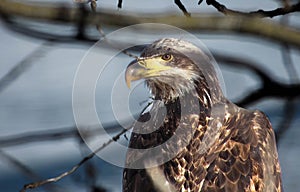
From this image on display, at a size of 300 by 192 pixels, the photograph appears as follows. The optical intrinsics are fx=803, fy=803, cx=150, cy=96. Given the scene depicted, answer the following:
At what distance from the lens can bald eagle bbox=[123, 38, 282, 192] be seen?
3.18m

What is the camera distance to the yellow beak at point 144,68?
3018 mm

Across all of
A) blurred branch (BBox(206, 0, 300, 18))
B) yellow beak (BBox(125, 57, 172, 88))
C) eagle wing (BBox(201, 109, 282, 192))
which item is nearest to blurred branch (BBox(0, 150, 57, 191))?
yellow beak (BBox(125, 57, 172, 88))

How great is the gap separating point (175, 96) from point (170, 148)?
1.00 ft

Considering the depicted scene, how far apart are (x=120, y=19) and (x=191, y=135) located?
137cm

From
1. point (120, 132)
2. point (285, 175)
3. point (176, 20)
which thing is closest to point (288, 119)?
point (120, 132)

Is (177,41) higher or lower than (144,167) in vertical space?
higher

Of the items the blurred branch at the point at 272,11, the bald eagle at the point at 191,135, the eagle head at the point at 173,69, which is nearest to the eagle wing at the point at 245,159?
the bald eagle at the point at 191,135

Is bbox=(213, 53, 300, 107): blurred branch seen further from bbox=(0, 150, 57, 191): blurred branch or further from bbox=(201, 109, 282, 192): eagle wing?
bbox=(0, 150, 57, 191): blurred branch

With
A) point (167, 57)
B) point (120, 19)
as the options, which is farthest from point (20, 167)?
point (167, 57)

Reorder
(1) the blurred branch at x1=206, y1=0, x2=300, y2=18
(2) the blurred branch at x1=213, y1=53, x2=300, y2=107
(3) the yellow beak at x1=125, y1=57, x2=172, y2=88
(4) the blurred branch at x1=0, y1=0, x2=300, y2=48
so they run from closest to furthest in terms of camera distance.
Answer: (4) the blurred branch at x1=0, y1=0, x2=300, y2=48 < (1) the blurred branch at x1=206, y1=0, x2=300, y2=18 < (2) the blurred branch at x1=213, y1=53, x2=300, y2=107 < (3) the yellow beak at x1=125, y1=57, x2=172, y2=88

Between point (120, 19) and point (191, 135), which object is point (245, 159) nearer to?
point (191, 135)

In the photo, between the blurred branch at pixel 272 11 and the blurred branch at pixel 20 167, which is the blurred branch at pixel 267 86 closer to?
the blurred branch at pixel 272 11

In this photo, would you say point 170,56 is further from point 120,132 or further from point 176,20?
point 176,20

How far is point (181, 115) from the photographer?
354 centimetres
